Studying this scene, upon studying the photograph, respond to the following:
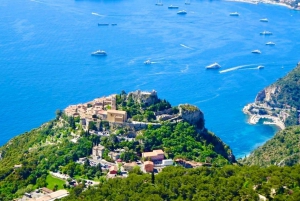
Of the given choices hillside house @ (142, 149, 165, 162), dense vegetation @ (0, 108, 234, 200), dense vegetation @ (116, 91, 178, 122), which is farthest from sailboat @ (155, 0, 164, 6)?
hillside house @ (142, 149, 165, 162)

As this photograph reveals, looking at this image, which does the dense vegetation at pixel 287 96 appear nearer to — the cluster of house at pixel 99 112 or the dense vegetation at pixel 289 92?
the dense vegetation at pixel 289 92

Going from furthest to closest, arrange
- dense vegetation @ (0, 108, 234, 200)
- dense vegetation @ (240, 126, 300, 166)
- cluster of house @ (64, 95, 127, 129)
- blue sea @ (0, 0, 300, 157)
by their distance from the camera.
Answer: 1. blue sea @ (0, 0, 300, 157)
2. dense vegetation @ (240, 126, 300, 166)
3. cluster of house @ (64, 95, 127, 129)
4. dense vegetation @ (0, 108, 234, 200)

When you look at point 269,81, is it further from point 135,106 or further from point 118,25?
point 135,106

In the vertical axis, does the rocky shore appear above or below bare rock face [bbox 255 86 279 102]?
below

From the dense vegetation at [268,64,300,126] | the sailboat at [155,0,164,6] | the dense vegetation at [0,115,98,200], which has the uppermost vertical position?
the dense vegetation at [0,115,98,200]

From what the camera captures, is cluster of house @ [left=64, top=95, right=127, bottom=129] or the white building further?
cluster of house @ [left=64, top=95, right=127, bottom=129]

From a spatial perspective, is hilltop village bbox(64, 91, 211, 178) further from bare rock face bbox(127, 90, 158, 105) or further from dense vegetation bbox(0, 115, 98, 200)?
dense vegetation bbox(0, 115, 98, 200)

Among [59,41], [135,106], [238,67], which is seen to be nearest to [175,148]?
[135,106]

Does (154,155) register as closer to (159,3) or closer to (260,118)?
(260,118)
